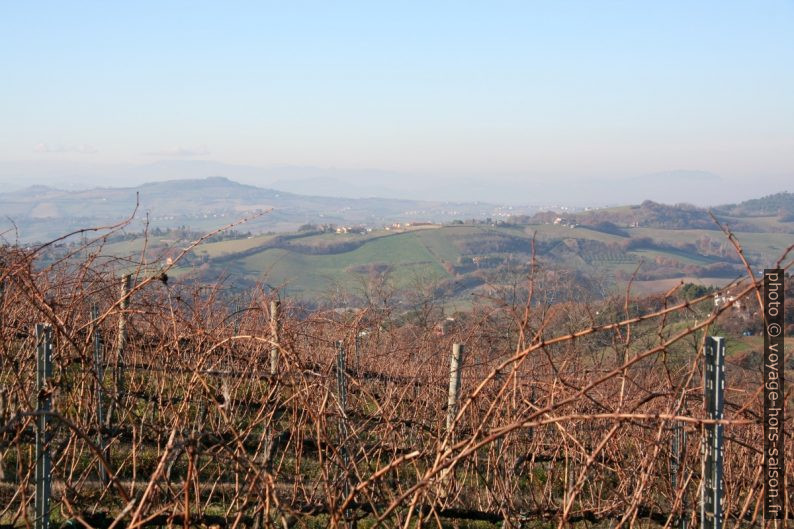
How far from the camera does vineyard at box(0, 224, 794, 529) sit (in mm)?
2598

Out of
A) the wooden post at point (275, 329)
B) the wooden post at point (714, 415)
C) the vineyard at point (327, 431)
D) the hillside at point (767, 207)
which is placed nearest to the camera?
the vineyard at point (327, 431)

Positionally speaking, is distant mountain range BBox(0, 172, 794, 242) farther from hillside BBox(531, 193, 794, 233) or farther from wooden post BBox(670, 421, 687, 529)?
wooden post BBox(670, 421, 687, 529)

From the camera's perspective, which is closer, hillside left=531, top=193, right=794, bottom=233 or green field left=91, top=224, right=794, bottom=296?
green field left=91, top=224, right=794, bottom=296

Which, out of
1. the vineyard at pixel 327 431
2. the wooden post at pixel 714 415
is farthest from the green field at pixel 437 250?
the wooden post at pixel 714 415

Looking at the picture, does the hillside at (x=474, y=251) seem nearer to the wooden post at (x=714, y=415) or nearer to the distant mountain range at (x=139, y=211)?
the distant mountain range at (x=139, y=211)

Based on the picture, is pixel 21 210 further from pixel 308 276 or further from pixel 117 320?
pixel 117 320

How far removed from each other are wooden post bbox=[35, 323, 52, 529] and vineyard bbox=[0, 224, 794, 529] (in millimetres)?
12

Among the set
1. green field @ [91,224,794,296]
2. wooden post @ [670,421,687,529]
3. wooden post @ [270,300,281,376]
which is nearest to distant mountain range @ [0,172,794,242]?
green field @ [91,224,794,296]

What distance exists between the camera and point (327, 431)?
5.38m

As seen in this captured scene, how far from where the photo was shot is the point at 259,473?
2350mm

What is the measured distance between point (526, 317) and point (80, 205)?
148 metres

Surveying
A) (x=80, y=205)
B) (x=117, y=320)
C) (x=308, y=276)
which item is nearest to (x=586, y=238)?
(x=308, y=276)

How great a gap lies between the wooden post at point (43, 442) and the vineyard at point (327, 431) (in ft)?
0.04

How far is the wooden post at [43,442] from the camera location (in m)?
Result: 3.24
